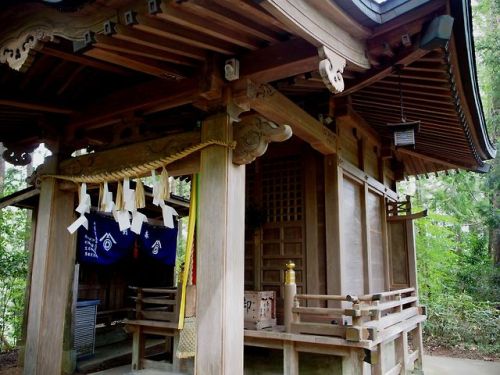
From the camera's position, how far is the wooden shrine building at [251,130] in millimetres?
3486

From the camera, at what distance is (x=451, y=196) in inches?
778

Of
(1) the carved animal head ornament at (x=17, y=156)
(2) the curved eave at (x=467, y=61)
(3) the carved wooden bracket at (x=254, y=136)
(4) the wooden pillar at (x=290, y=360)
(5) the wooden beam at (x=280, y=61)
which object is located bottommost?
(4) the wooden pillar at (x=290, y=360)

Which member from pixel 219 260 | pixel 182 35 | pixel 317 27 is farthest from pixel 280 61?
pixel 219 260

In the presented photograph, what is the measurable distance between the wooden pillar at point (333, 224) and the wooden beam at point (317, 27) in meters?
2.39

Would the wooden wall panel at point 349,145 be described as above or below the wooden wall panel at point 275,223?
→ above

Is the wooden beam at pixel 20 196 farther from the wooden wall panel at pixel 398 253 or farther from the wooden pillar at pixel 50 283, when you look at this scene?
the wooden wall panel at pixel 398 253

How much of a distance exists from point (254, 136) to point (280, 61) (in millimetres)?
731

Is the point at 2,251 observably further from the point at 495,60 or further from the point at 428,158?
the point at 495,60

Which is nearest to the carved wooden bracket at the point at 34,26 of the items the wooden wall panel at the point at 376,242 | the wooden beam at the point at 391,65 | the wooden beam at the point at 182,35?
the wooden beam at the point at 182,35

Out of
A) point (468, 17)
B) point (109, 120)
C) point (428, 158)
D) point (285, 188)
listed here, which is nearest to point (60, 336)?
point (109, 120)

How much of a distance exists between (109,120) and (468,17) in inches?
160

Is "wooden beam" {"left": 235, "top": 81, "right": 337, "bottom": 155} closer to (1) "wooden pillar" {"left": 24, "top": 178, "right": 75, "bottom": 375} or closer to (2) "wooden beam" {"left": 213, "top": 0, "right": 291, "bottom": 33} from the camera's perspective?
(2) "wooden beam" {"left": 213, "top": 0, "right": 291, "bottom": 33}

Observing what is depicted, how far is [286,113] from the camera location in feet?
15.5

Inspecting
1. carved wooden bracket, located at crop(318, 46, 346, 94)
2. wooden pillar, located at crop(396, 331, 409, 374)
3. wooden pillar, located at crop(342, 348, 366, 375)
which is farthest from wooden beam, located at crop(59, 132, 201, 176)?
wooden pillar, located at crop(396, 331, 409, 374)
